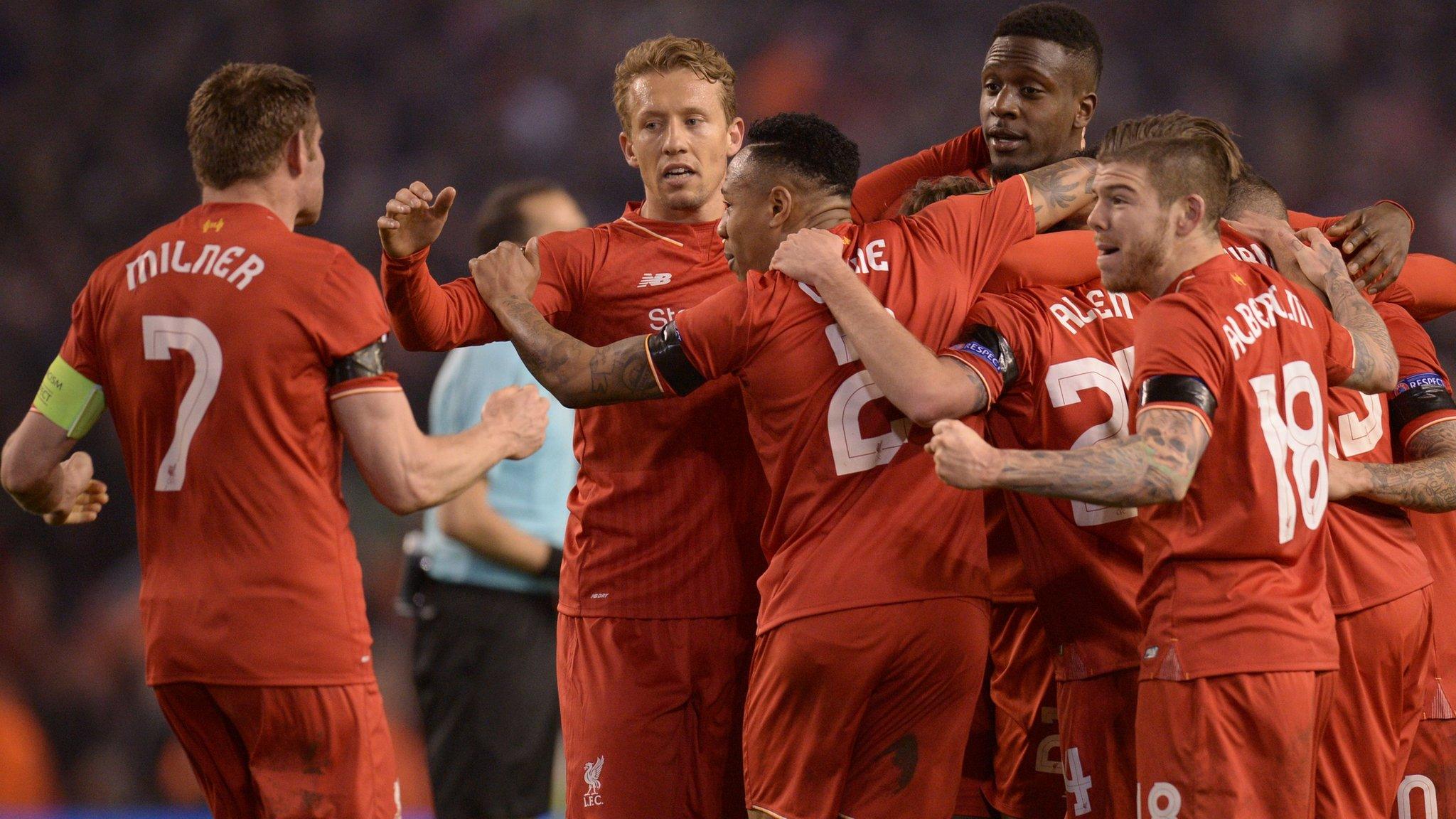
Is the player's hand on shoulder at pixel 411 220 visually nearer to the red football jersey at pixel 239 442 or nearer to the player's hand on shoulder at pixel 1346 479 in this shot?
the red football jersey at pixel 239 442

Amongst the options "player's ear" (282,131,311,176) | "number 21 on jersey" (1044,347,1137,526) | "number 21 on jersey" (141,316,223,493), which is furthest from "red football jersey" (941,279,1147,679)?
"number 21 on jersey" (141,316,223,493)

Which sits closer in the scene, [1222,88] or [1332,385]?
[1332,385]

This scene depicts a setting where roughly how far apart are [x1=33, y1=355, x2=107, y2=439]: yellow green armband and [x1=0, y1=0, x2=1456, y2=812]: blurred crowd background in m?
5.70

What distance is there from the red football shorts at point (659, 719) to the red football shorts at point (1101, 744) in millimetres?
960

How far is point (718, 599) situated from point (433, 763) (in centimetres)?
259

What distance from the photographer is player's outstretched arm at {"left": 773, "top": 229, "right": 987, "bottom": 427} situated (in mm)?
3436

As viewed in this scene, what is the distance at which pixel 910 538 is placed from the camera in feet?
11.9

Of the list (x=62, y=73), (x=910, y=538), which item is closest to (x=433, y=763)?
(x=910, y=538)

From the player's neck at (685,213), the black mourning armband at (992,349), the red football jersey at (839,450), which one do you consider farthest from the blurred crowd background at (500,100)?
the black mourning armband at (992,349)

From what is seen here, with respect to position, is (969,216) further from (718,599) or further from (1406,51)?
(1406,51)

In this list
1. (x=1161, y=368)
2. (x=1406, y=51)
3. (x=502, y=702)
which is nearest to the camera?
(x=1161, y=368)

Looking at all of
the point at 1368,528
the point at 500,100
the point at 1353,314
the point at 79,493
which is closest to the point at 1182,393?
the point at 1353,314

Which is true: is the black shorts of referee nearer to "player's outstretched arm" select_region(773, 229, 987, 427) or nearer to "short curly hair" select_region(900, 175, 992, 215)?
"short curly hair" select_region(900, 175, 992, 215)

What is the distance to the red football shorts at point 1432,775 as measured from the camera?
4324 mm
